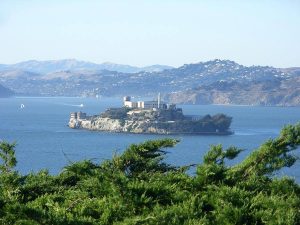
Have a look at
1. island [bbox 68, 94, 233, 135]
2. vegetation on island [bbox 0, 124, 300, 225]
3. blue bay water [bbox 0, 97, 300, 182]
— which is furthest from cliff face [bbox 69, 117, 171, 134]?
vegetation on island [bbox 0, 124, 300, 225]

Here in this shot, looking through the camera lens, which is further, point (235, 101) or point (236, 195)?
point (235, 101)

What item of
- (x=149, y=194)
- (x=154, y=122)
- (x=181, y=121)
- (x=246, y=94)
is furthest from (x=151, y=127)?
(x=246, y=94)

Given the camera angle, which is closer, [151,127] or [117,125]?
[151,127]

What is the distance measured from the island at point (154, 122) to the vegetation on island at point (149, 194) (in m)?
42.8

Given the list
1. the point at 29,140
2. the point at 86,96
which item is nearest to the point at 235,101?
the point at 86,96

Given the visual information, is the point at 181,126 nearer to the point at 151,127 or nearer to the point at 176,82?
the point at 151,127

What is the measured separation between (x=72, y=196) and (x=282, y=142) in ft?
7.47

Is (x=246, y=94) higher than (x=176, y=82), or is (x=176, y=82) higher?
(x=176, y=82)

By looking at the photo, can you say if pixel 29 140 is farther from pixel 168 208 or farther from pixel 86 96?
pixel 86 96

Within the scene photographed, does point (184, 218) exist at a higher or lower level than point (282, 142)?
lower

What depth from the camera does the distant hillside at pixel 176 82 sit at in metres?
104

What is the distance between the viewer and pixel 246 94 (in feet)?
338

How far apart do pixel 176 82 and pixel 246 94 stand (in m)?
31.9

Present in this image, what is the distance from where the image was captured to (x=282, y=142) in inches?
230
